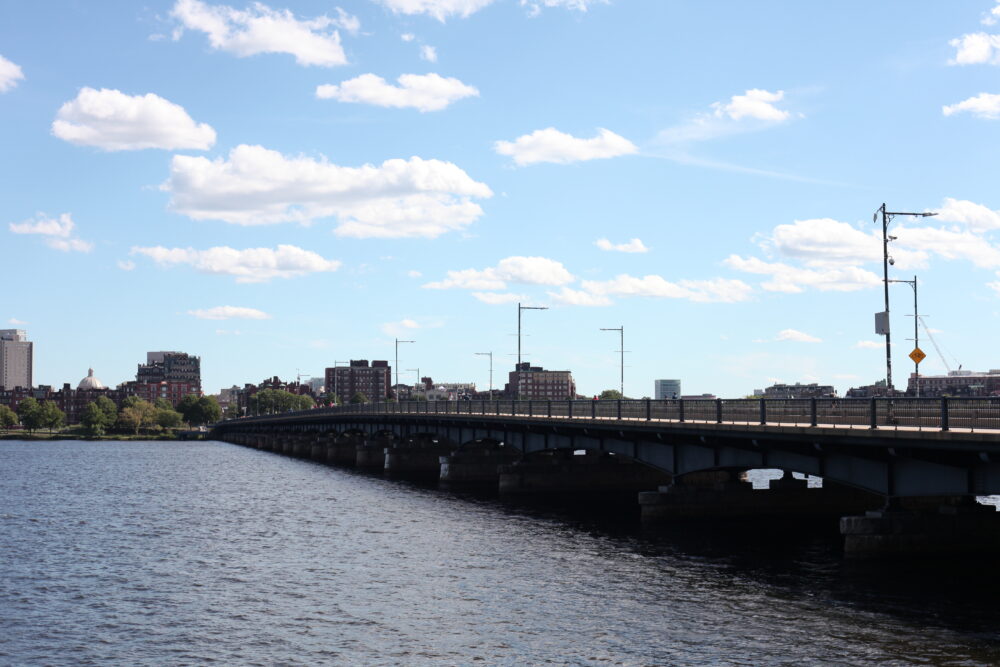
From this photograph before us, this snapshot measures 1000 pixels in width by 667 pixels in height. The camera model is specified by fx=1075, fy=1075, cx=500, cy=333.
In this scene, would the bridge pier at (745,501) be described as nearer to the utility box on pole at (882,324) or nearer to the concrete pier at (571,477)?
the utility box on pole at (882,324)

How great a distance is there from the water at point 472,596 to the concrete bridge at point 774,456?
2.66 meters

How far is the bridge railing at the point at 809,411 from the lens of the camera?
36.2 m

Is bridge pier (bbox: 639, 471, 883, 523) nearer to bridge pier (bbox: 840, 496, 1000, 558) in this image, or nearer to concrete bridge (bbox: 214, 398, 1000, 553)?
concrete bridge (bbox: 214, 398, 1000, 553)

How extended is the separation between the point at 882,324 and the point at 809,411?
663cm

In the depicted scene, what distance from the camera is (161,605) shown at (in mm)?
37812

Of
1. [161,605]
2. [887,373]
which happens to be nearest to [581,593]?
[161,605]

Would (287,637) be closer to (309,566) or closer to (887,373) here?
(309,566)

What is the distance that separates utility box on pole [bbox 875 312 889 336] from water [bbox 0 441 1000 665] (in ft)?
33.5

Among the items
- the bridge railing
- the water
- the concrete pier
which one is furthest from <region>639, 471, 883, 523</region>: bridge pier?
the concrete pier

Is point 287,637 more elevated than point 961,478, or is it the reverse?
point 961,478

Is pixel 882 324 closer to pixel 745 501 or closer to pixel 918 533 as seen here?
pixel 918 533

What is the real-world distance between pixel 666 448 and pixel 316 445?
114m

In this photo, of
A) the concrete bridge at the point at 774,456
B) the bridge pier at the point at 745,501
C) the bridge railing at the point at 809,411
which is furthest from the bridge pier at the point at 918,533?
the bridge pier at the point at 745,501

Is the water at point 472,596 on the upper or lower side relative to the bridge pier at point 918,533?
lower
